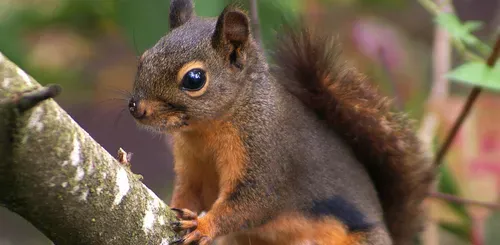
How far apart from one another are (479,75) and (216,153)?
635mm

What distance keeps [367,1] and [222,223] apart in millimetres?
1966

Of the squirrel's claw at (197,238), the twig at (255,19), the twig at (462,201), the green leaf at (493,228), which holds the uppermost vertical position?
the twig at (255,19)

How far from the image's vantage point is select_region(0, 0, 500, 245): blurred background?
2242 millimetres

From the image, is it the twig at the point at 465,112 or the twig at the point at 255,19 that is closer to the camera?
the twig at the point at 465,112

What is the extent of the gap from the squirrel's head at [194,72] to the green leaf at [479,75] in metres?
0.49

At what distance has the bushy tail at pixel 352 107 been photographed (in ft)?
6.41

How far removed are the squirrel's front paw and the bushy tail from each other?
23.1 inches

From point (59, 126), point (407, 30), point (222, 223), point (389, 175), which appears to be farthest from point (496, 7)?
point (59, 126)

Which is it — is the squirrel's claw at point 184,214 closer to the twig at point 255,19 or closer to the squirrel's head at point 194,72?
the squirrel's head at point 194,72

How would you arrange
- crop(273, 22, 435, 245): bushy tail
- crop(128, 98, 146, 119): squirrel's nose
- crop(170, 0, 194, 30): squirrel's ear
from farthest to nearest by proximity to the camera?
crop(273, 22, 435, 245): bushy tail, crop(170, 0, 194, 30): squirrel's ear, crop(128, 98, 146, 119): squirrel's nose

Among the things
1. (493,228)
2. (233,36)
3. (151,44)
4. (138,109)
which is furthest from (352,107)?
(493,228)

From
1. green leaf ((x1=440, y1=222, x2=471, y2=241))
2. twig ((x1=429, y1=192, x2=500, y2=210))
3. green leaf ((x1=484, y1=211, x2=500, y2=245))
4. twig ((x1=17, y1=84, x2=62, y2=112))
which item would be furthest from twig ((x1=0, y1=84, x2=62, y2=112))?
green leaf ((x1=484, y1=211, x2=500, y2=245))

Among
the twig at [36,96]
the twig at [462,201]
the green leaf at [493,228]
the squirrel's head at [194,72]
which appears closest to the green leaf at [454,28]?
the squirrel's head at [194,72]

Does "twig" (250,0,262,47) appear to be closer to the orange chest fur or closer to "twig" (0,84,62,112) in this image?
the orange chest fur
